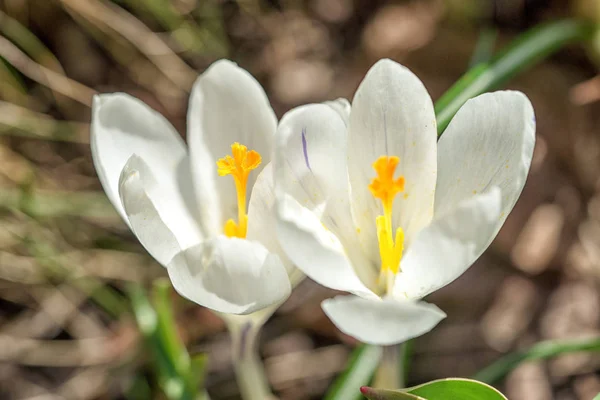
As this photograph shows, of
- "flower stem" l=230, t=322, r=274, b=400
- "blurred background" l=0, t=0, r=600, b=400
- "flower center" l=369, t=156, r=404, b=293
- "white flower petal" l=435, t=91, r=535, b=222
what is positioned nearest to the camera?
"white flower petal" l=435, t=91, r=535, b=222

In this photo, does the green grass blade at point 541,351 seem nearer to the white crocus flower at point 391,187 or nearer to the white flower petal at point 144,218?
the white crocus flower at point 391,187

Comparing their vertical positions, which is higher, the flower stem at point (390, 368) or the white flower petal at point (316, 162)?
the white flower petal at point (316, 162)

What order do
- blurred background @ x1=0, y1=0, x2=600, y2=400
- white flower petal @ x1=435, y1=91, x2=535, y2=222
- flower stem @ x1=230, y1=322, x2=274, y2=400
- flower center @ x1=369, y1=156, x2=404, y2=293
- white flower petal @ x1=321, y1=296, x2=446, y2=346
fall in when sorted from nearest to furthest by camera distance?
white flower petal @ x1=321, y1=296, x2=446, y2=346, white flower petal @ x1=435, y1=91, x2=535, y2=222, flower center @ x1=369, y1=156, x2=404, y2=293, flower stem @ x1=230, y1=322, x2=274, y2=400, blurred background @ x1=0, y1=0, x2=600, y2=400

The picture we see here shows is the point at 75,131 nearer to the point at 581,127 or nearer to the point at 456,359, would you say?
the point at 456,359

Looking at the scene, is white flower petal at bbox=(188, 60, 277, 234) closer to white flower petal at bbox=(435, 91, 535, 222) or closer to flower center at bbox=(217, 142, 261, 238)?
flower center at bbox=(217, 142, 261, 238)

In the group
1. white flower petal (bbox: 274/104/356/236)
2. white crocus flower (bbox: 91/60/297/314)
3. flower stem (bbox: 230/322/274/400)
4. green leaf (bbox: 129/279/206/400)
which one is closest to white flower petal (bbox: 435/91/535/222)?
white flower petal (bbox: 274/104/356/236)

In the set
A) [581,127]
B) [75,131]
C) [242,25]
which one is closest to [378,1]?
[242,25]

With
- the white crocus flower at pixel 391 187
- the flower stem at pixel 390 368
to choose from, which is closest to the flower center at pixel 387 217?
the white crocus flower at pixel 391 187
